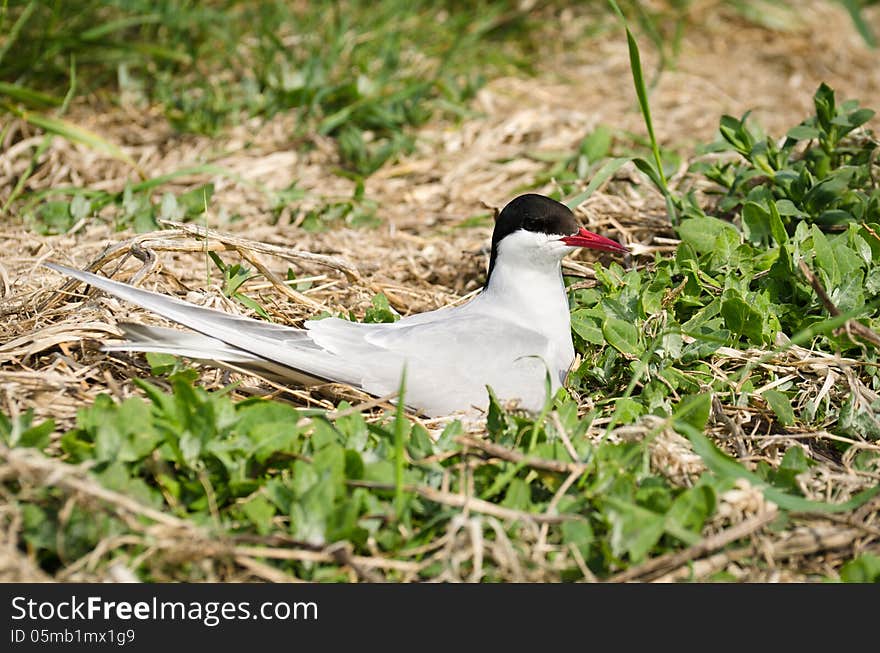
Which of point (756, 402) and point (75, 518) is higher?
point (75, 518)

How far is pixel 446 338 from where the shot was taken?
96.6 inches

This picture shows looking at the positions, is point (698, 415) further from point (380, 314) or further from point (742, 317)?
→ point (380, 314)

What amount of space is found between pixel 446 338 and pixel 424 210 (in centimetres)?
156

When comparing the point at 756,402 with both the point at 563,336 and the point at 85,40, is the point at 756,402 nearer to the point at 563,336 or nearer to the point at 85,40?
the point at 563,336

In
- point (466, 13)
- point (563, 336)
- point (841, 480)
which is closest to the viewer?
point (841, 480)

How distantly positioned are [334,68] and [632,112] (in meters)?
1.42

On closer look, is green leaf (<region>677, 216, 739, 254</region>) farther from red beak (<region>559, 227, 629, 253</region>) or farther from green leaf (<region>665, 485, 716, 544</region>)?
green leaf (<region>665, 485, 716, 544</region>)

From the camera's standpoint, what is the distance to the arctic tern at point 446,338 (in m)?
2.25

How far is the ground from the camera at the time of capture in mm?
1994

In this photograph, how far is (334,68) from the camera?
4.53 meters

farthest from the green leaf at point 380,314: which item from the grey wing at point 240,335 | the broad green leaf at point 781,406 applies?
the broad green leaf at point 781,406

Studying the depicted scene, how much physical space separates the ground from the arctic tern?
0.10 meters

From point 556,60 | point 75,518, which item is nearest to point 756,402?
point 75,518

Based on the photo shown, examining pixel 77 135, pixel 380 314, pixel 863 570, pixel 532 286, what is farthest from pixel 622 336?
pixel 77 135
